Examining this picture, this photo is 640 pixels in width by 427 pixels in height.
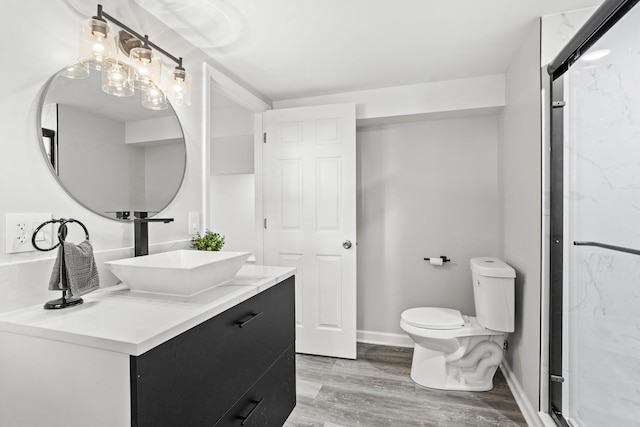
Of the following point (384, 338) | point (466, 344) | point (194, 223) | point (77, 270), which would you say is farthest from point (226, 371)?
point (384, 338)

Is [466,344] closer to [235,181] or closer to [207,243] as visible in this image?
[207,243]

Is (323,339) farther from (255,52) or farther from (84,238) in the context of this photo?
(255,52)

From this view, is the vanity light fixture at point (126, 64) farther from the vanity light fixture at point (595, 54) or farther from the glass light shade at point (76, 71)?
the vanity light fixture at point (595, 54)

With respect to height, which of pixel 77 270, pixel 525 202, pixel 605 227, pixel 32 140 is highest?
pixel 32 140

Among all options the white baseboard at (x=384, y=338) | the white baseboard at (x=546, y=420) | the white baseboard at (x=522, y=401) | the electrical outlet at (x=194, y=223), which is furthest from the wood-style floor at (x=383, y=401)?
the electrical outlet at (x=194, y=223)

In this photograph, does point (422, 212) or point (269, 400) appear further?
point (422, 212)

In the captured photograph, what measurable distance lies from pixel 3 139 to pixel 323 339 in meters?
2.37

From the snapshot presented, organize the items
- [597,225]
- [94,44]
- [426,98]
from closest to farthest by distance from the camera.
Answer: [94,44], [597,225], [426,98]

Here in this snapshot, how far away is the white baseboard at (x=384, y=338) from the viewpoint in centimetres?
295

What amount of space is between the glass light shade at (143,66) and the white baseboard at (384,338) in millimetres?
2589

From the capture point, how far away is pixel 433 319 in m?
2.35

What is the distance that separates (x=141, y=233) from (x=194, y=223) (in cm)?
45

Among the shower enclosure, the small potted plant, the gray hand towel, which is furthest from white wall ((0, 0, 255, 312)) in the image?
the shower enclosure

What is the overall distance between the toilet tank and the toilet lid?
0.62 feet
